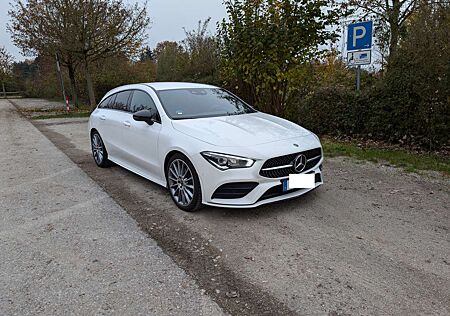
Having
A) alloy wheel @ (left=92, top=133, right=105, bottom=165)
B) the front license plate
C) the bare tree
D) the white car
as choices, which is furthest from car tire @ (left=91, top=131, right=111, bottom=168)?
the bare tree

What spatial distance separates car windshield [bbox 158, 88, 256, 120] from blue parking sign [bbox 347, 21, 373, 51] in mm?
3626

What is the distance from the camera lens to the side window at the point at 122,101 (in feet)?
18.7

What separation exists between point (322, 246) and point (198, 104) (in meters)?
2.67

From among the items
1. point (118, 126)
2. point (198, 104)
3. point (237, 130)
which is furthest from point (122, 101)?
point (237, 130)

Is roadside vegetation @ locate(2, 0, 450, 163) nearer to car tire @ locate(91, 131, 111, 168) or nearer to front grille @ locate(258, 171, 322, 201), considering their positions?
front grille @ locate(258, 171, 322, 201)

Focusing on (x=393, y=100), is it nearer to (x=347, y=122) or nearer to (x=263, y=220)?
(x=347, y=122)

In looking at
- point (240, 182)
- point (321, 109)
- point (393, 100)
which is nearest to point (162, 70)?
point (321, 109)

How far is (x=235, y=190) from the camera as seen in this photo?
386 centimetres

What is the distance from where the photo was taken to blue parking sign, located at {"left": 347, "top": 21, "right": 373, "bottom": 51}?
742 cm

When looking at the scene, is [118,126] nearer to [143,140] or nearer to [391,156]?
[143,140]

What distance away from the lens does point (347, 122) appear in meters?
8.25

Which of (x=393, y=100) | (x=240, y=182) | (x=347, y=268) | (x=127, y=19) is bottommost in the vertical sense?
(x=347, y=268)

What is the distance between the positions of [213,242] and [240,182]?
71cm

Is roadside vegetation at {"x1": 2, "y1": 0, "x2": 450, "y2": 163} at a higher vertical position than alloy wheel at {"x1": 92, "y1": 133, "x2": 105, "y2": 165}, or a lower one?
higher
